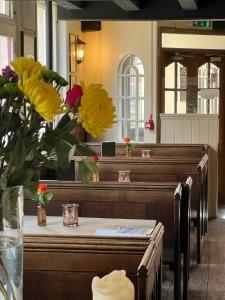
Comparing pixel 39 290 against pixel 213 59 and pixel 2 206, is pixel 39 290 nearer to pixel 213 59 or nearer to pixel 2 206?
pixel 2 206

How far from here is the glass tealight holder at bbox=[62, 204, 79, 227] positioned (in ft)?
10.6

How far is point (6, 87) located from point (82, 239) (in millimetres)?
1084

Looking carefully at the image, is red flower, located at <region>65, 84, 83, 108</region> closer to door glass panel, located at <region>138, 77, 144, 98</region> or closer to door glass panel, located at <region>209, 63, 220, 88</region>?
door glass panel, located at <region>138, 77, 144, 98</region>

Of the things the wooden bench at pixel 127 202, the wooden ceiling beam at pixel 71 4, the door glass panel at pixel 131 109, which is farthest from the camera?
the door glass panel at pixel 131 109

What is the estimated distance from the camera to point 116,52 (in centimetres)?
858

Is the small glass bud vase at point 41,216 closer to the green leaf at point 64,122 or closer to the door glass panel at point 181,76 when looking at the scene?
the green leaf at point 64,122

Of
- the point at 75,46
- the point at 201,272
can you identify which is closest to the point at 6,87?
the point at 201,272

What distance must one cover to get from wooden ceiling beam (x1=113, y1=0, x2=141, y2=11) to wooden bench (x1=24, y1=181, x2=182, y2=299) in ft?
6.76

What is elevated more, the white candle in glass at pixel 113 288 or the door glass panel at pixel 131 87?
the door glass panel at pixel 131 87

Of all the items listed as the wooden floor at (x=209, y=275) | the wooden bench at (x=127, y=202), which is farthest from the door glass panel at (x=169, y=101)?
the wooden bench at (x=127, y=202)

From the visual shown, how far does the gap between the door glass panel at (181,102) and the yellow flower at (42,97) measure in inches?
299

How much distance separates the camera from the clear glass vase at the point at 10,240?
1197 mm

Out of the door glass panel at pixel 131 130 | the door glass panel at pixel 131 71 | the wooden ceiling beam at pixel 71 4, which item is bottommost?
the door glass panel at pixel 131 130

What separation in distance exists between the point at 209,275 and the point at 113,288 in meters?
3.91
